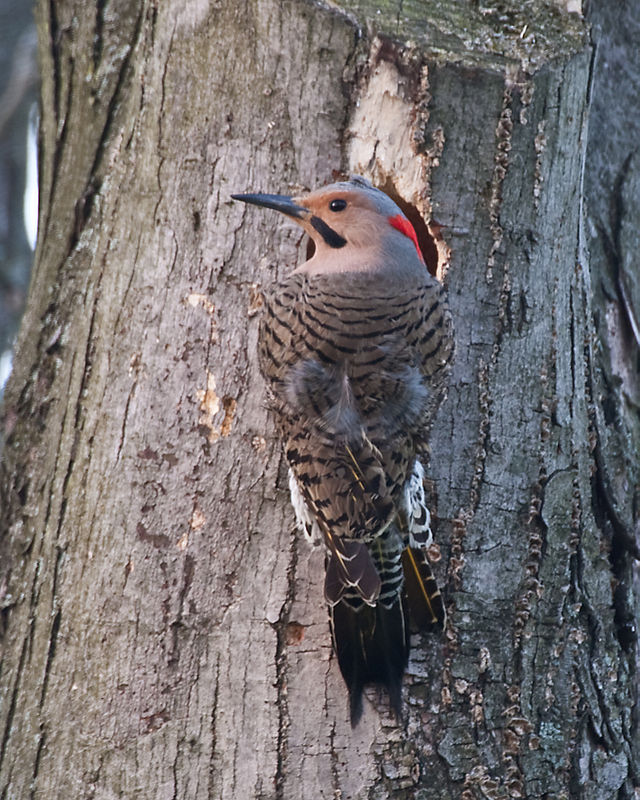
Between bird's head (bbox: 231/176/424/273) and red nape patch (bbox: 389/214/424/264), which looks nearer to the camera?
bird's head (bbox: 231/176/424/273)

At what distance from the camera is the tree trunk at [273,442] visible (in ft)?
8.20

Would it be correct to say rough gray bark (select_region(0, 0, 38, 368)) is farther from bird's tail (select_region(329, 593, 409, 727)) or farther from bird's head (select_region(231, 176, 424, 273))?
bird's tail (select_region(329, 593, 409, 727))

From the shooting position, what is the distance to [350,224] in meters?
3.10

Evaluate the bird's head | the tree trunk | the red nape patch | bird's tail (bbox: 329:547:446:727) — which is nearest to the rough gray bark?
the tree trunk

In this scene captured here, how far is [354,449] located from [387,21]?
132 centimetres

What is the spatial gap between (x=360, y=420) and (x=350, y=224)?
0.73 metres

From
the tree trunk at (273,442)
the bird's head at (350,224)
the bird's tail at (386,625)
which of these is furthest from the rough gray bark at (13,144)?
the bird's tail at (386,625)

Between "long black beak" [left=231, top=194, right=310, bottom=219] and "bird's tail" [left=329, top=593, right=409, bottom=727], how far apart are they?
45.8 inches

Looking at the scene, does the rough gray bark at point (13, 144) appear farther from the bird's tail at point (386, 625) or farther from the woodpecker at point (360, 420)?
the bird's tail at point (386, 625)

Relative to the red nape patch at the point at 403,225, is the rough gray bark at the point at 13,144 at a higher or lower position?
higher

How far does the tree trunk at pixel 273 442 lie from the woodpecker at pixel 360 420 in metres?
0.06

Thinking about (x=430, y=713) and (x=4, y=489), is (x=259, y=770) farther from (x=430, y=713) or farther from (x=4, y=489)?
(x=4, y=489)

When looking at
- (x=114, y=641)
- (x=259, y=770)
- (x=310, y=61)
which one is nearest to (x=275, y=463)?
(x=114, y=641)

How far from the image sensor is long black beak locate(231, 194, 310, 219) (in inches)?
111
